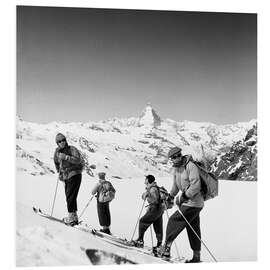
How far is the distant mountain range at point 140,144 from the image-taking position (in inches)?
275

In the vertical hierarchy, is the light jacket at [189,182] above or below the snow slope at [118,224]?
above

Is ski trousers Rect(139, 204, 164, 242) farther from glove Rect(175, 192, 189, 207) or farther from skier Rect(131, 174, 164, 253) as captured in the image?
glove Rect(175, 192, 189, 207)

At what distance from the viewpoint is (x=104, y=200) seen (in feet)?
23.7

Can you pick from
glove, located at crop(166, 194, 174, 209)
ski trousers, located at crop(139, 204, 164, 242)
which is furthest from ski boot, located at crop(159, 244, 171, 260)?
glove, located at crop(166, 194, 174, 209)

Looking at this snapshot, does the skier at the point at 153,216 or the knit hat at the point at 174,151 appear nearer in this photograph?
the skier at the point at 153,216

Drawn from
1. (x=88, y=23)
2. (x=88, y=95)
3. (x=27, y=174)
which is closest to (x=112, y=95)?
(x=88, y=95)

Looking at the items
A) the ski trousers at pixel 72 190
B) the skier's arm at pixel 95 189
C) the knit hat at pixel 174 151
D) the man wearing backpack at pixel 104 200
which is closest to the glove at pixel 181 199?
the knit hat at pixel 174 151

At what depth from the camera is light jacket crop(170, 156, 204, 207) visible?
698cm

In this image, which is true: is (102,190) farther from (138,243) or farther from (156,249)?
(156,249)

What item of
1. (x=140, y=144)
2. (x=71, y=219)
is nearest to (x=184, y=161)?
(x=140, y=144)

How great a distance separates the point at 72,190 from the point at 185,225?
1.31 m

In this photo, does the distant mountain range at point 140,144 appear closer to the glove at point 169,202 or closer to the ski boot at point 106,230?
the glove at point 169,202

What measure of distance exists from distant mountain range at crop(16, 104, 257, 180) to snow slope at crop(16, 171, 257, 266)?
6.0 inches

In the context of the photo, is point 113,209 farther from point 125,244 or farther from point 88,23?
point 88,23
